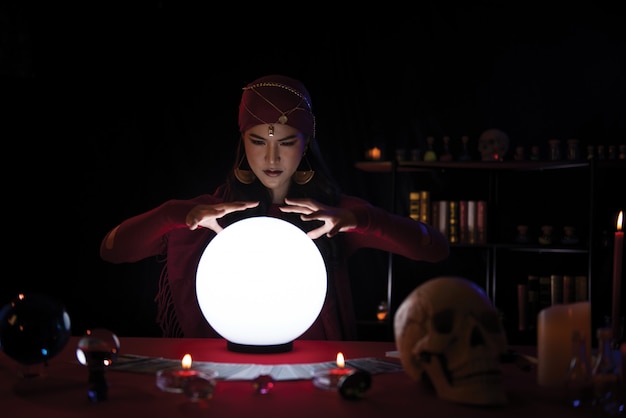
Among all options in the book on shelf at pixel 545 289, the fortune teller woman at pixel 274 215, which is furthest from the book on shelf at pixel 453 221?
the fortune teller woman at pixel 274 215

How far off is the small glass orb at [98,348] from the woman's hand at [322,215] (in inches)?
26.3

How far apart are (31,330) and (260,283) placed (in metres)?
0.45

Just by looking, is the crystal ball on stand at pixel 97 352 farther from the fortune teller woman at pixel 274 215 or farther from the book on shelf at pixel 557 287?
the book on shelf at pixel 557 287

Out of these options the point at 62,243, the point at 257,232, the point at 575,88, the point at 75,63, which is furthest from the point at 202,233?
the point at 575,88

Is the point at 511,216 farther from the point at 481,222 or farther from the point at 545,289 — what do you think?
the point at 545,289

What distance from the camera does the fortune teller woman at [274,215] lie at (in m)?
2.14

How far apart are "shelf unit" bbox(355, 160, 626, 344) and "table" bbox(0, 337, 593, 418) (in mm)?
3063

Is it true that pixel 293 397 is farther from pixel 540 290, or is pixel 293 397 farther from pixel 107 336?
pixel 540 290

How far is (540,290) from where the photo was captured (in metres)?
4.26

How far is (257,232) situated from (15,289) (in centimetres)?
328

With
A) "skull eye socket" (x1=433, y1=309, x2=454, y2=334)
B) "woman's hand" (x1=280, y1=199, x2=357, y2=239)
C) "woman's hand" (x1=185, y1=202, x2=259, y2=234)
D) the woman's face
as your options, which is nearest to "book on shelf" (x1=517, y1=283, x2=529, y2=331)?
the woman's face

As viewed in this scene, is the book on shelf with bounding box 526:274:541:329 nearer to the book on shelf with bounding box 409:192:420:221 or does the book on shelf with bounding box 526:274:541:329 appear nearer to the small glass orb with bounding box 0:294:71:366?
the book on shelf with bounding box 409:192:420:221

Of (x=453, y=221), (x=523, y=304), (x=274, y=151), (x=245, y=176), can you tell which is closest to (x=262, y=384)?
(x=274, y=151)

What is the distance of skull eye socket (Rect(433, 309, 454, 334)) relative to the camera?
1.05 metres
